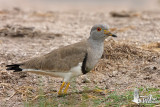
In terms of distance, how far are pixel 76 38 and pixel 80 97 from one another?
3401mm

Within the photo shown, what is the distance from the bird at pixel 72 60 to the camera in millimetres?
5412

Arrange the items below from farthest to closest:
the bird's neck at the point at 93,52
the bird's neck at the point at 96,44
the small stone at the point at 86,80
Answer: the small stone at the point at 86,80, the bird's neck at the point at 96,44, the bird's neck at the point at 93,52

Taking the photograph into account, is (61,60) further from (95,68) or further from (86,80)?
(95,68)

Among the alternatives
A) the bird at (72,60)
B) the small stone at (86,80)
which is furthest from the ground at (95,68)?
the bird at (72,60)

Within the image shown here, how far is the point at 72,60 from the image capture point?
5.48m

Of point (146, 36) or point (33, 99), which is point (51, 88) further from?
point (146, 36)

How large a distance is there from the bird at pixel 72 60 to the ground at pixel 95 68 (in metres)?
0.28

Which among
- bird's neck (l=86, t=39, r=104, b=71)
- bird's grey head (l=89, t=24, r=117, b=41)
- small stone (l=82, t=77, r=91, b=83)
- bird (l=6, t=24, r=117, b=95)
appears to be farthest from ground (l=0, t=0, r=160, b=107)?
bird's grey head (l=89, t=24, r=117, b=41)

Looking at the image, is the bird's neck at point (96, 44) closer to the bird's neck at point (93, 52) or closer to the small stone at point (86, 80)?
the bird's neck at point (93, 52)

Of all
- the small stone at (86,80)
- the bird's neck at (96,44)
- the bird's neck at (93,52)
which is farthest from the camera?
the small stone at (86,80)

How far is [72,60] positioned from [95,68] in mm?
1177

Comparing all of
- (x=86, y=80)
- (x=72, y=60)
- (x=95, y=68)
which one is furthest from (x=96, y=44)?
(x=95, y=68)

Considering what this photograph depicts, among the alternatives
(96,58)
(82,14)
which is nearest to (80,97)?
(96,58)

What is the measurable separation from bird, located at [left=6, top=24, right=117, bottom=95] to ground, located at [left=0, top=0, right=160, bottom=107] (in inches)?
11.2
